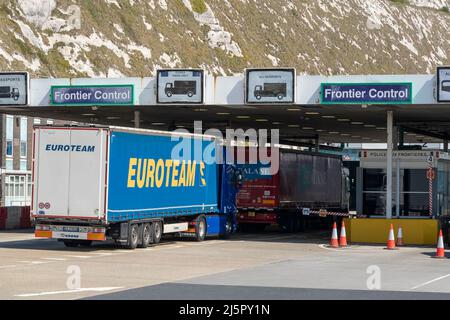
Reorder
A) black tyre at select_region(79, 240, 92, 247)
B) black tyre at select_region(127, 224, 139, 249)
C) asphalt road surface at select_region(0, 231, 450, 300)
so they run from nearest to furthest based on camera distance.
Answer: asphalt road surface at select_region(0, 231, 450, 300), black tyre at select_region(127, 224, 139, 249), black tyre at select_region(79, 240, 92, 247)

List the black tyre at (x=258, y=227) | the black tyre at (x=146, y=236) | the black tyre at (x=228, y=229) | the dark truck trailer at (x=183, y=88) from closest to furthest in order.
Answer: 1. the black tyre at (x=146, y=236)
2. the dark truck trailer at (x=183, y=88)
3. the black tyre at (x=228, y=229)
4. the black tyre at (x=258, y=227)

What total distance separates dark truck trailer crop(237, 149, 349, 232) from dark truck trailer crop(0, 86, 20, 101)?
907 centimetres

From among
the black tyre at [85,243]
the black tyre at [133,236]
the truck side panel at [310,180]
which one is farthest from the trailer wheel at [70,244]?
the truck side panel at [310,180]

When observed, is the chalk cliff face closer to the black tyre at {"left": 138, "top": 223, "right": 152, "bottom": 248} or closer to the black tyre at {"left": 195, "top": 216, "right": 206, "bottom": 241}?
the black tyre at {"left": 195, "top": 216, "right": 206, "bottom": 241}

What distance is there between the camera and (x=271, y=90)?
108 feet

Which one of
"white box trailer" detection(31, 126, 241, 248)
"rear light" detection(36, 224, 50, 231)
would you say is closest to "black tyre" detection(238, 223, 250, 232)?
"white box trailer" detection(31, 126, 241, 248)

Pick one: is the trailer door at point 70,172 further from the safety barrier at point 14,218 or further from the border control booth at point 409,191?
the safety barrier at point 14,218

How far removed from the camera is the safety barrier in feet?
136

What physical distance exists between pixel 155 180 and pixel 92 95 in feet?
20.4

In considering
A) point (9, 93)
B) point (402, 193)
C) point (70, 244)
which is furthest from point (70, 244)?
point (402, 193)

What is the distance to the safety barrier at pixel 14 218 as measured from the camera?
136 feet

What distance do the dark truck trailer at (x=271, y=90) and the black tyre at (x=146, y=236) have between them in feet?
19.7

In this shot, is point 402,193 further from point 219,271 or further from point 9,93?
point 9,93
